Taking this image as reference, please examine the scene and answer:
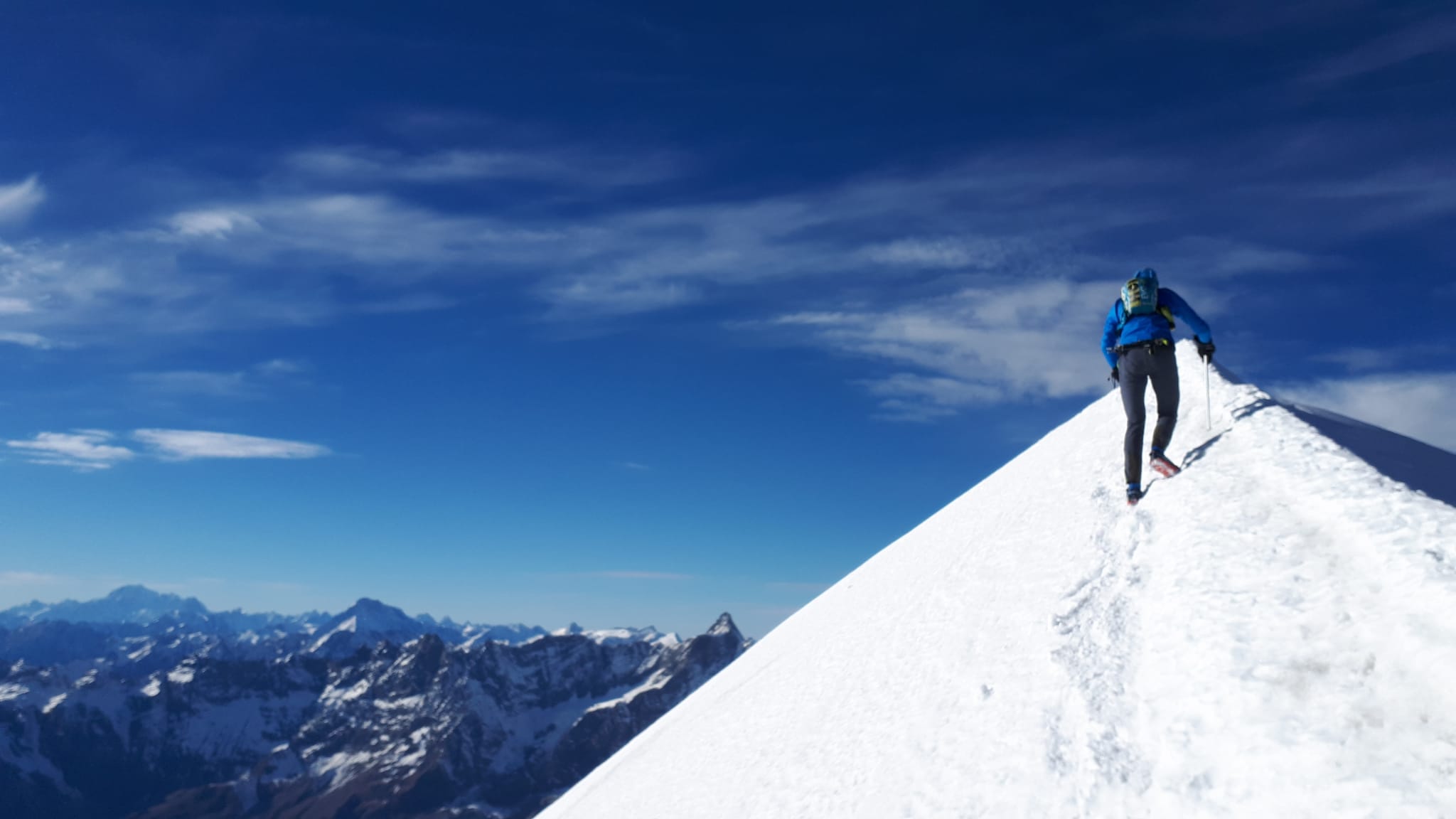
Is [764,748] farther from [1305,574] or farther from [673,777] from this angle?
[1305,574]

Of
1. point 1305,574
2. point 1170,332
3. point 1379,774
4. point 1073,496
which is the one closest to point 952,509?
point 1073,496

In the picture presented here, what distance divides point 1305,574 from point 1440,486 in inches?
183

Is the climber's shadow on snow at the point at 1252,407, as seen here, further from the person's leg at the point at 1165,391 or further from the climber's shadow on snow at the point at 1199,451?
the person's leg at the point at 1165,391

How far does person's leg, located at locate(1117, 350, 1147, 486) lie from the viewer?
40.8 ft

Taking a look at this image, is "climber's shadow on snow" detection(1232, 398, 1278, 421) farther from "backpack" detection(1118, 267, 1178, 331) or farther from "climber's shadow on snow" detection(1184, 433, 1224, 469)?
"backpack" detection(1118, 267, 1178, 331)

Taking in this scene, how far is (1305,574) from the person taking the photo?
8297mm

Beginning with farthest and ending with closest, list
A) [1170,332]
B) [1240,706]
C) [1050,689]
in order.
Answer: [1170,332] < [1050,689] < [1240,706]

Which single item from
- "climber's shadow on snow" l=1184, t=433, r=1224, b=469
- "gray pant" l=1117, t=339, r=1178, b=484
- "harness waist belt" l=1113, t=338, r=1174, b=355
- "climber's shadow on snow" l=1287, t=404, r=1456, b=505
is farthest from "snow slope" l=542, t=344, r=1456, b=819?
"harness waist belt" l=1113, t=338, r=1174, b=355

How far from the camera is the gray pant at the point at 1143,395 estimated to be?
491 inches

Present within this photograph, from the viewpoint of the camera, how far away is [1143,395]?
12.8m

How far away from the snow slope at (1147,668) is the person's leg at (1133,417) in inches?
17.0

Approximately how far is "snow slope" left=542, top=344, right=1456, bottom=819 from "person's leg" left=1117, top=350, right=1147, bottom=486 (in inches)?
17.0

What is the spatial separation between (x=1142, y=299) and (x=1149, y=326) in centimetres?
44

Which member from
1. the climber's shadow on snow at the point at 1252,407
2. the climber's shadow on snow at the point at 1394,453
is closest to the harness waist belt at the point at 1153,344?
the climber's shadow on snow at the point at 1252,407
